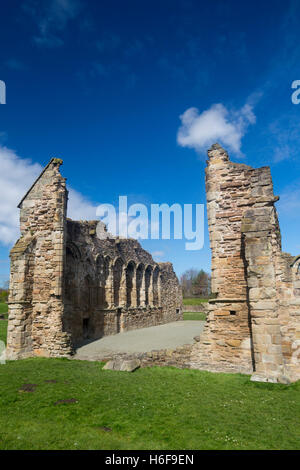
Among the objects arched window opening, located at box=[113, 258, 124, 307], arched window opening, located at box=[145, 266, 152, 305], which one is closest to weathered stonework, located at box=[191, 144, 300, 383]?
arched window opening, located at box=[113, 258, 124, 307]

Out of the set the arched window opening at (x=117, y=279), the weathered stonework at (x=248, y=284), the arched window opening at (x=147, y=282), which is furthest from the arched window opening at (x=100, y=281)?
the weathered stonework at (x=248, y=284)

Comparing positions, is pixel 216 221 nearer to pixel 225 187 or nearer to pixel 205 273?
pixel 225 187

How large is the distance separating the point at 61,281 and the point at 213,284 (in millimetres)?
6323

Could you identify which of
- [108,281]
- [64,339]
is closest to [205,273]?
[108,281]

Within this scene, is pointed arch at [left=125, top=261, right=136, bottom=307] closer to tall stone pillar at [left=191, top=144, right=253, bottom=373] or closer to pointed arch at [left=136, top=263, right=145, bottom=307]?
pointed arch at [left=136, top=263, right=145, bottom=307]

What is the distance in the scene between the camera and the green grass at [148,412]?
462 centimetres

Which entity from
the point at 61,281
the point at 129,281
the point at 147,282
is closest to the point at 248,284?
the point at 61,281

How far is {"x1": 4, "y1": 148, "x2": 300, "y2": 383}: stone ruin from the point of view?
Answer: 27.5 feet

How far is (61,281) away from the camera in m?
12.3

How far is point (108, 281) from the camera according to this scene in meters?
18.8

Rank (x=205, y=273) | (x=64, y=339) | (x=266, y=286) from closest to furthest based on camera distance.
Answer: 1. (x=266, y=286)
2. (x=64, y=339)
3. (x=205, y=273)

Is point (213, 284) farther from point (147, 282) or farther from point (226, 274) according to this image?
point (147, 282)

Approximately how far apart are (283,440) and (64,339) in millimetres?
9078

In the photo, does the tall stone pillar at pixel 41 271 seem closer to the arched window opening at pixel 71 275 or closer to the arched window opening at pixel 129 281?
the arched window opening at pixel 71 275
